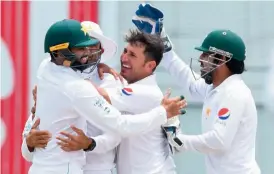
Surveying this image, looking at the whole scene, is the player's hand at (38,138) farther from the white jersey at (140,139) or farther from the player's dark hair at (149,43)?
the player's dark hair at (149,43)

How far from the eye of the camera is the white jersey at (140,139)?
3201 millimetres

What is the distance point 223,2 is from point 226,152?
1.69 metres

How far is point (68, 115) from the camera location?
3074 millimetres

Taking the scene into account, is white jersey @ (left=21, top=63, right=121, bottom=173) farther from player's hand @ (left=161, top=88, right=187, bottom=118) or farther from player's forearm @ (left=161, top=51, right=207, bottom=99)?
player's forearm @ (left=161, top=51, right=207, bottom=99)

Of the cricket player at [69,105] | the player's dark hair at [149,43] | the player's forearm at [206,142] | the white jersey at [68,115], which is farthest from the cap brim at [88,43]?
the player's forearm at [206,142]

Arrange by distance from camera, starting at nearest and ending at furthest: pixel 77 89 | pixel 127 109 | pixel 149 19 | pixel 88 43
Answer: pixel 77 89, pixel 88 43, pixel 127 109, pixel 149 19

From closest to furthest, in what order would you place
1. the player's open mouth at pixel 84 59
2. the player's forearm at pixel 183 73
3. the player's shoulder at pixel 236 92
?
the player's open mouth at pixel 84 59 < the player's shoulder at pixel 236 92 < the player's forearm at pixel 183 73

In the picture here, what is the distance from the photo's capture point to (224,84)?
3.47 m

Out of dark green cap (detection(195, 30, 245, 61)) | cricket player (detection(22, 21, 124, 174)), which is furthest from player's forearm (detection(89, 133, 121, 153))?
dark green cap (detection(195, 30, 245, 61))

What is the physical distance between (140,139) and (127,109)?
16 cm

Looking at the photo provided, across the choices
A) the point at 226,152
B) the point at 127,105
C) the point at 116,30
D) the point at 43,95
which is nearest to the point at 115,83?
the point at 127,105

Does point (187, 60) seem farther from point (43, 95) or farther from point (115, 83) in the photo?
point (43, 95)

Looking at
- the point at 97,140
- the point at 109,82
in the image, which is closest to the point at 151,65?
the point at 109,82

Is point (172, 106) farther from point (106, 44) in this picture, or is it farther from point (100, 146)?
point (106, 44)
